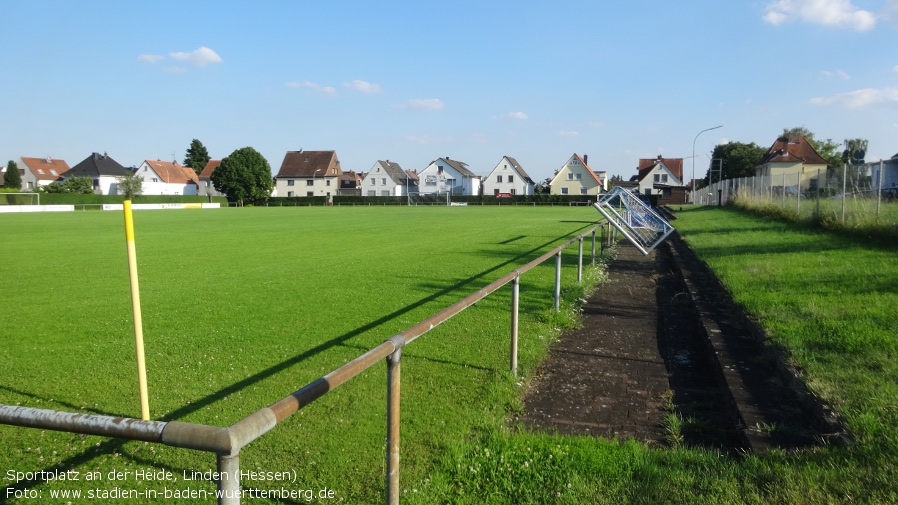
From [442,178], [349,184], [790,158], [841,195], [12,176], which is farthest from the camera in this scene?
[349,184]

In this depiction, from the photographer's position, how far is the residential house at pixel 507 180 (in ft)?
325

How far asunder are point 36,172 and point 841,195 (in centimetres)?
12076

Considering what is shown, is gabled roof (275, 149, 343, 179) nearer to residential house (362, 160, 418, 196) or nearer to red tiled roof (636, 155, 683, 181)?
residential house (362, 160, 418, 196)

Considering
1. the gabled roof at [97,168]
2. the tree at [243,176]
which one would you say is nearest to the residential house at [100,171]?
the gabled roof at [97,168]

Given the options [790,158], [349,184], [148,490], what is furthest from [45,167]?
[148,490]

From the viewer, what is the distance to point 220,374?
212 inches

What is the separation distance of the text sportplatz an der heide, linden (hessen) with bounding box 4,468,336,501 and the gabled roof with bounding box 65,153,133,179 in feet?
345

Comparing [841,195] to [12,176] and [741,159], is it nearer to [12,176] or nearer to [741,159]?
[741,159]

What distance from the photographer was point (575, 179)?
309ft

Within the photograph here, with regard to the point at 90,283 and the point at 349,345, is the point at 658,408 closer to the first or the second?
the point at 349,345

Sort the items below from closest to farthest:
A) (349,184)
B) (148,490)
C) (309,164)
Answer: (148,490) < (309,164) < (349,184)

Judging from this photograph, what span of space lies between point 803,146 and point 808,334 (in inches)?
3275

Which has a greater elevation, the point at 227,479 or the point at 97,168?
the point at 97,168

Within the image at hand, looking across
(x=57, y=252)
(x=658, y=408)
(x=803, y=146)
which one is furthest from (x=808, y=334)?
(x=803, y=146)
